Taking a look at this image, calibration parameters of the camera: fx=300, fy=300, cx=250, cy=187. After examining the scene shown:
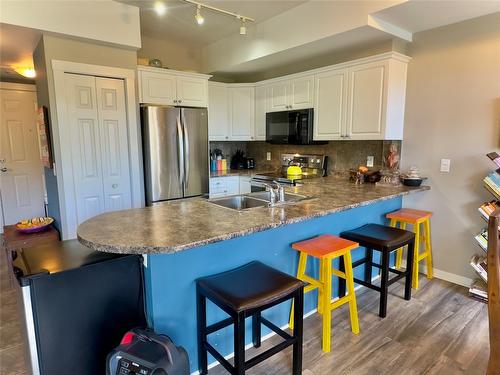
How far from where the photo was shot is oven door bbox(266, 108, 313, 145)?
3.66 metres

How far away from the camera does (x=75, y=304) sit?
4.73 feet

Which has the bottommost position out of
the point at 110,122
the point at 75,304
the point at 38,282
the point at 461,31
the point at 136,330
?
the point at 136,330

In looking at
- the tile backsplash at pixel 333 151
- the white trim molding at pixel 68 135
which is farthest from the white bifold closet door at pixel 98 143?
the tile backsplash at pixel 333 151

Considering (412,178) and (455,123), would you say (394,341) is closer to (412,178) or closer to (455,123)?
(412,178)

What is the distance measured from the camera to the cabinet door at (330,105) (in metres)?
3.28

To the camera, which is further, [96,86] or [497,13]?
[96,86]

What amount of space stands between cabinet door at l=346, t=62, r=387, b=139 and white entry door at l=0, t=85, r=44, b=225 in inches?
191

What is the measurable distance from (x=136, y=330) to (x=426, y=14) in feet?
10.4

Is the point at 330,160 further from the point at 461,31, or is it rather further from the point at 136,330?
the point at 136,330

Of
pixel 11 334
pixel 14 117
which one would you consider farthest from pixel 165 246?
pixel 14 117

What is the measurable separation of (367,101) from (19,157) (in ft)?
16.9

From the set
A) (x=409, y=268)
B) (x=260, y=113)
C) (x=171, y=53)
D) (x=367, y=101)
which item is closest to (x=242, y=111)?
(x=260, y=113)

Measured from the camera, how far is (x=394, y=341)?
208cm

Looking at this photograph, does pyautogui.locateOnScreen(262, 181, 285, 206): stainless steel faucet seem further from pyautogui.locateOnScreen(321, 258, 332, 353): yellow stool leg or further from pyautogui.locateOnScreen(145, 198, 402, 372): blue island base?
pyautogui.locateOnScreen(321, 258, 332, 353): yellow stool leg
